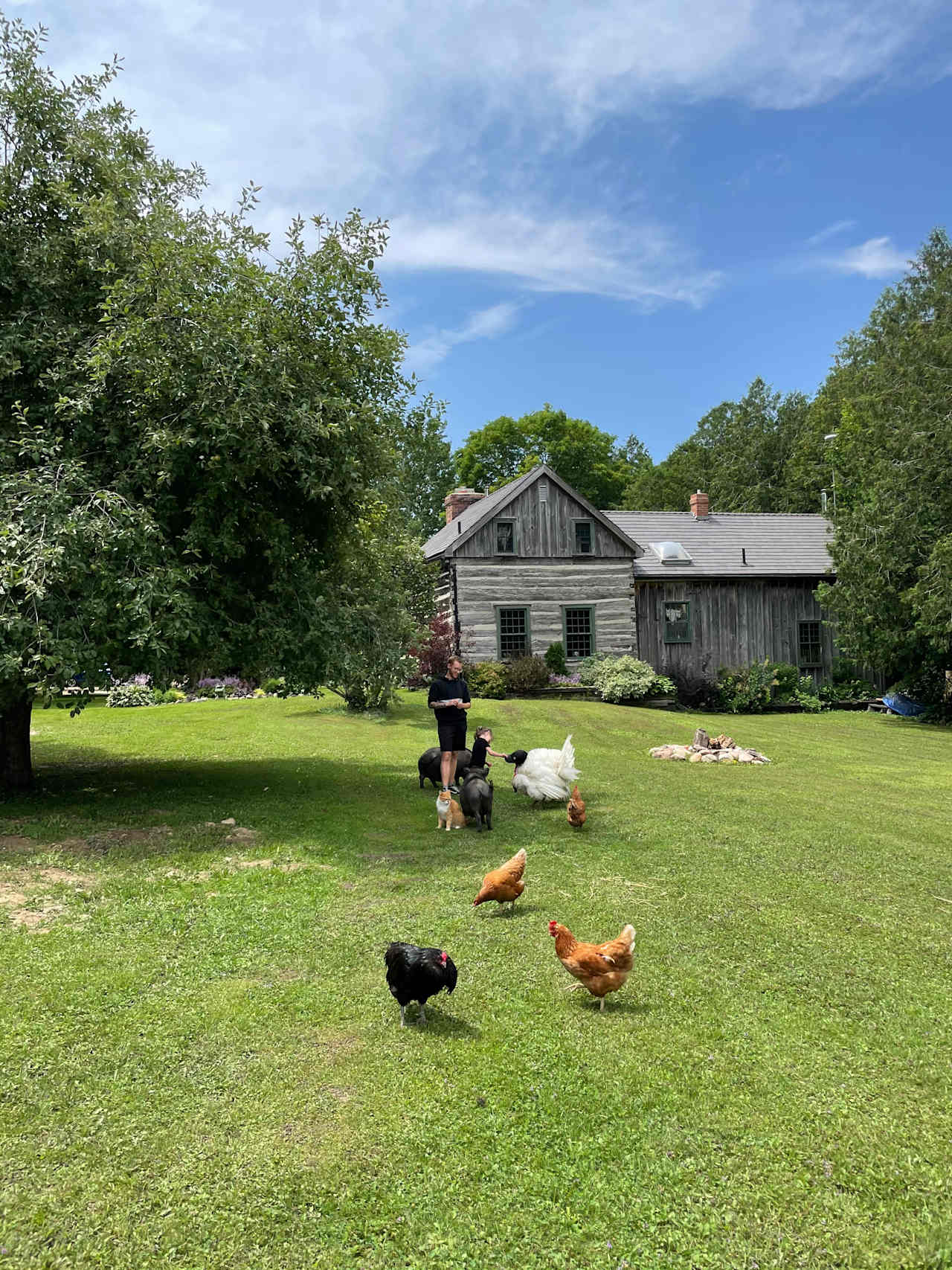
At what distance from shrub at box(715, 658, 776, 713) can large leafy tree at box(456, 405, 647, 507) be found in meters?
31.8

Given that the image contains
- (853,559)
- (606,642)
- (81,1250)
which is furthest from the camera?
(606,642)

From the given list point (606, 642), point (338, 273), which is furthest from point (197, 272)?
point (606, 642)

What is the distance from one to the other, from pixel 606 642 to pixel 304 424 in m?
19.9

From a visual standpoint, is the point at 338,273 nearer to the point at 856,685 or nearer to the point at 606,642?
the point at 606,642

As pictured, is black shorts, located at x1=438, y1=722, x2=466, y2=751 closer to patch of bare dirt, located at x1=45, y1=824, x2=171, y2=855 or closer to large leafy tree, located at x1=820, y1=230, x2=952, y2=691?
patch of bare dirt, located at x1=45, y1=824, x2=171, y2=855

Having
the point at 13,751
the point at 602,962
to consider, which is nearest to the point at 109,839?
the point at 13,751

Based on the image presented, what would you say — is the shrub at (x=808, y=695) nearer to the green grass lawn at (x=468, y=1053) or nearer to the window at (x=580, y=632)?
the window at (x=580, y=632)

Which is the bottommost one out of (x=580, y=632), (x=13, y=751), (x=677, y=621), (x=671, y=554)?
(x=13, y=751)

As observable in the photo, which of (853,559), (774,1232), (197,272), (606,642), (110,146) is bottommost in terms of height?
(774,1232)

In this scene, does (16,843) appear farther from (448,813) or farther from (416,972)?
(416,972)

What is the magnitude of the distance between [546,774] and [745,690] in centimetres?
1938

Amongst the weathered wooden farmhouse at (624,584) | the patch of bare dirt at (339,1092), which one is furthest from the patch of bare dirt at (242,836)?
the weathered wooden farmhouse at (624,584)

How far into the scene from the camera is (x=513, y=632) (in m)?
28.2

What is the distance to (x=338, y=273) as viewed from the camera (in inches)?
446
